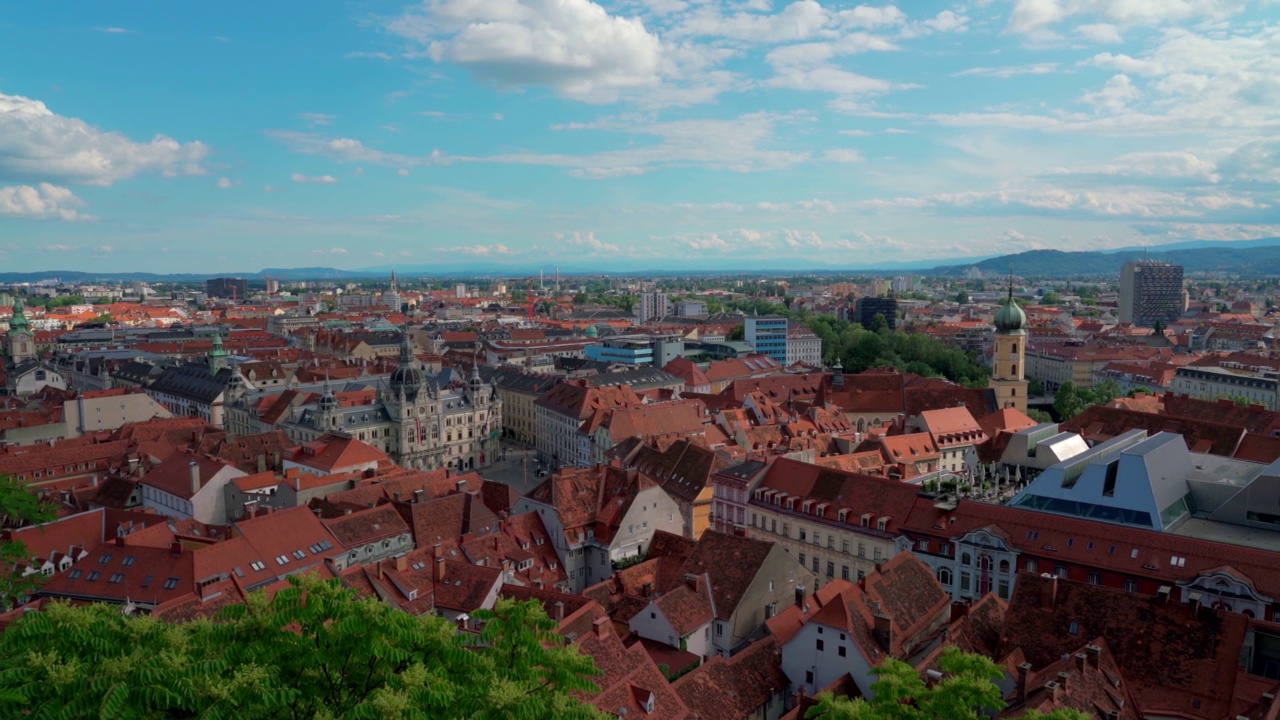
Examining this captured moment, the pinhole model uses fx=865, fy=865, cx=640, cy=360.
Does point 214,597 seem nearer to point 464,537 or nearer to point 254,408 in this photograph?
point 464,537

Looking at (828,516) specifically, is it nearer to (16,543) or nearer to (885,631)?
(885,631)

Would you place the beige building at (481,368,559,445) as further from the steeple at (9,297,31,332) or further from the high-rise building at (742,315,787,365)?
the steeple at (9,297,31,332)

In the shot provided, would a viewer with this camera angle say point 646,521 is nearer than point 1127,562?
No

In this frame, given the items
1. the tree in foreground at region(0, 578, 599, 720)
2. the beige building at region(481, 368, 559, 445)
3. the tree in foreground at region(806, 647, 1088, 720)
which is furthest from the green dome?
the tree in foreground at region(0, 578, 599, 720)

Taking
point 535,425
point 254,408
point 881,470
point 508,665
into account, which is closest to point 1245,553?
point 881,470

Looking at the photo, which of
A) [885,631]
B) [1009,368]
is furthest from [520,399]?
[885,631]

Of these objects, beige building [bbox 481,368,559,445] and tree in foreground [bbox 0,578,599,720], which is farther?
beige building [bbox 481,368,559,445]

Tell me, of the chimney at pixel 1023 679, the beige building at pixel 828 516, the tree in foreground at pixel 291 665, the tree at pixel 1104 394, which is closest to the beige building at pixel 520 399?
the beige building at pixel 828 516
